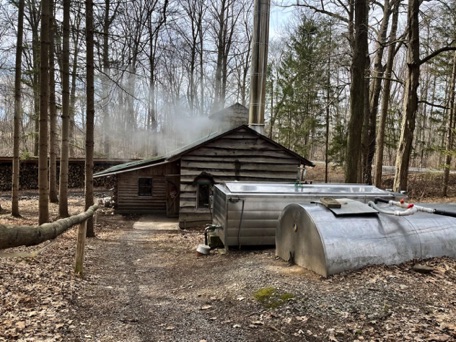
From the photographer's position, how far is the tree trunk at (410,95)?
10.9m

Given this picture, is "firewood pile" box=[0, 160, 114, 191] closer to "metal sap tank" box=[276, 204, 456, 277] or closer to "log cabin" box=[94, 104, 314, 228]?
"log cabin" box=[94, 104, 314, 228]

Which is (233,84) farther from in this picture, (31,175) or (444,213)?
(444,213)

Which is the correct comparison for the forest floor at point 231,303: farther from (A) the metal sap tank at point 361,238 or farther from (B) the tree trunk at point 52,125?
(B) the tree trunk at point 52,125

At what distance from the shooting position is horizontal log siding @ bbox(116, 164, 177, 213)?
60.2ft

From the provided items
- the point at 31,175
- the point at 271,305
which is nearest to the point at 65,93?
the point at 271,305

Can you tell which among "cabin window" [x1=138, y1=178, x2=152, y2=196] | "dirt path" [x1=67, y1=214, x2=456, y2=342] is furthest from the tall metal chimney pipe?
"dirt path" [x1=67, y1=214, x2=456, y2=342]

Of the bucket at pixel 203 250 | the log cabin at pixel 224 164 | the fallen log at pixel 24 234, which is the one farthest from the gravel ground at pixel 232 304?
the log cabin at pixel 224 164

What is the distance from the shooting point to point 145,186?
18.8 m

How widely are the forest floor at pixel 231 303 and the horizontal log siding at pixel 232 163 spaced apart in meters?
7.92

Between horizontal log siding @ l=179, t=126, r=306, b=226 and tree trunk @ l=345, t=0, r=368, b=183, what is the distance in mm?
4947

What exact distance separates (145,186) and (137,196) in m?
0.71

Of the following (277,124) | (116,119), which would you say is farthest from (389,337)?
(116,119)

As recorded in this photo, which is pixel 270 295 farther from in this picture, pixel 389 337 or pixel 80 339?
pixel 80 339

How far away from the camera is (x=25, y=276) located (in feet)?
17.7
